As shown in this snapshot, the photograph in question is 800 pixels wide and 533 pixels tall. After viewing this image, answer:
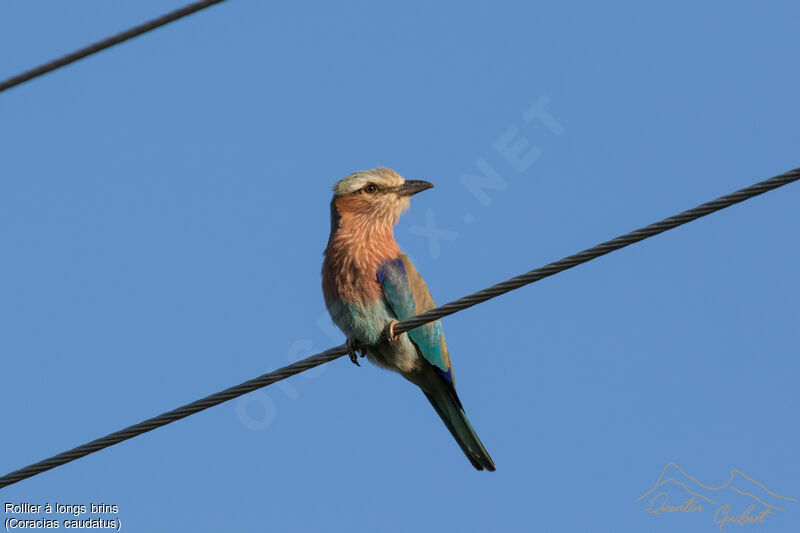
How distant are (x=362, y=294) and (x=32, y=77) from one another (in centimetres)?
305

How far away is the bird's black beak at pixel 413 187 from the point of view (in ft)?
26.0

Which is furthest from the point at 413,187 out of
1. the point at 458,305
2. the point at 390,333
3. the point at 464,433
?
the point at 458,305

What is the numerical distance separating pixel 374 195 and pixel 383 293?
3.05 ft

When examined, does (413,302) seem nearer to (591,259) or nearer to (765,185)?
(591,259)

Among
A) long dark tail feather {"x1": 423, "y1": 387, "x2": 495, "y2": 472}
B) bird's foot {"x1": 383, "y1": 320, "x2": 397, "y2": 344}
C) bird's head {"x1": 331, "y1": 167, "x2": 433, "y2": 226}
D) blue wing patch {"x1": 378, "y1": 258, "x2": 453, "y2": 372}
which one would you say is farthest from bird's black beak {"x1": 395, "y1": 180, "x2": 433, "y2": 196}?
long dark tail feather {"x1": 423, "y1": 387, "x2": 495, "y2": 472}

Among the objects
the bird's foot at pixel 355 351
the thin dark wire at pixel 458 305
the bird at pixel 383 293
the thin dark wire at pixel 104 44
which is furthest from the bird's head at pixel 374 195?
the thin dark wire at pixel 104 44

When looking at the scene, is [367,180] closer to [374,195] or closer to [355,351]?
[374,195]

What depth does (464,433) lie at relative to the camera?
7.82 metres

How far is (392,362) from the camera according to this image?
24.3 feet

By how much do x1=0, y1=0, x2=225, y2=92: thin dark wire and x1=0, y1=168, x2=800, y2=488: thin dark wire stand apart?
167 centimetres

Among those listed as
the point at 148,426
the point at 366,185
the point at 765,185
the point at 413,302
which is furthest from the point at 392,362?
the point at 765,185

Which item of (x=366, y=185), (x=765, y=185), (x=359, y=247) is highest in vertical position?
(x=366, y=185)

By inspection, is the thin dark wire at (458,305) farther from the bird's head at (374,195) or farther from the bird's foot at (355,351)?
the bird's head at (374,195)

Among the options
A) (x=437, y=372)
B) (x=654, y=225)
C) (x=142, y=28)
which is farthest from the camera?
(x=437, y=372)
